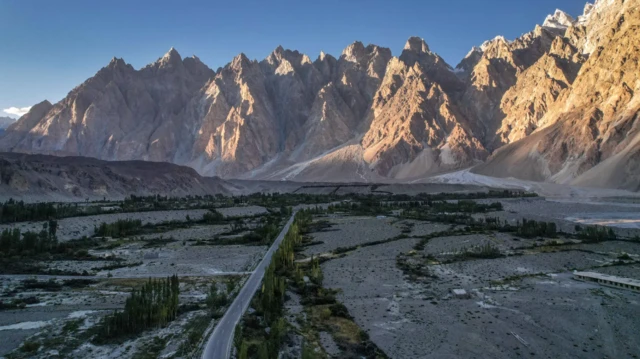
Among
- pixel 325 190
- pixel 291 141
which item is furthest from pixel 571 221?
pixel 291 141

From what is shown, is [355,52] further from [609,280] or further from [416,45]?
[609,280]

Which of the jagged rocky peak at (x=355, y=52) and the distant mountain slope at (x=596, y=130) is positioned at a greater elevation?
A: the jagged rocky peak at (x=355, y=52)

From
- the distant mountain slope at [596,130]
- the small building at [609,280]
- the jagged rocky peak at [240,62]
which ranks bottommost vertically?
the small building at [609,280]

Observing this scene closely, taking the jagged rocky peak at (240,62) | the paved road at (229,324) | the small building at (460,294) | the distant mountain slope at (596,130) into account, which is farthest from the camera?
the jagged rocky peak at (240,62)

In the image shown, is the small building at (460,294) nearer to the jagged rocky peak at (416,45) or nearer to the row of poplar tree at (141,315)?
the row of poplar tree at (141,315)

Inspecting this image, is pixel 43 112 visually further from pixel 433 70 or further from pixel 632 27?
pixel 632 27

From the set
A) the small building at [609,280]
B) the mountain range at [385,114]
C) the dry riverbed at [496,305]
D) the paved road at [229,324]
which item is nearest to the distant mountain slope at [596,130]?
the mountain range at [385,114]

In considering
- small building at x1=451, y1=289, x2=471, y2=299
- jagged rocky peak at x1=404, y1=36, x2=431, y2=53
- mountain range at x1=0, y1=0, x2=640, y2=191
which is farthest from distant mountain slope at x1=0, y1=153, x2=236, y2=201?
jagged rocky peak at x1=404, y1=36, x2=431, y2=53
